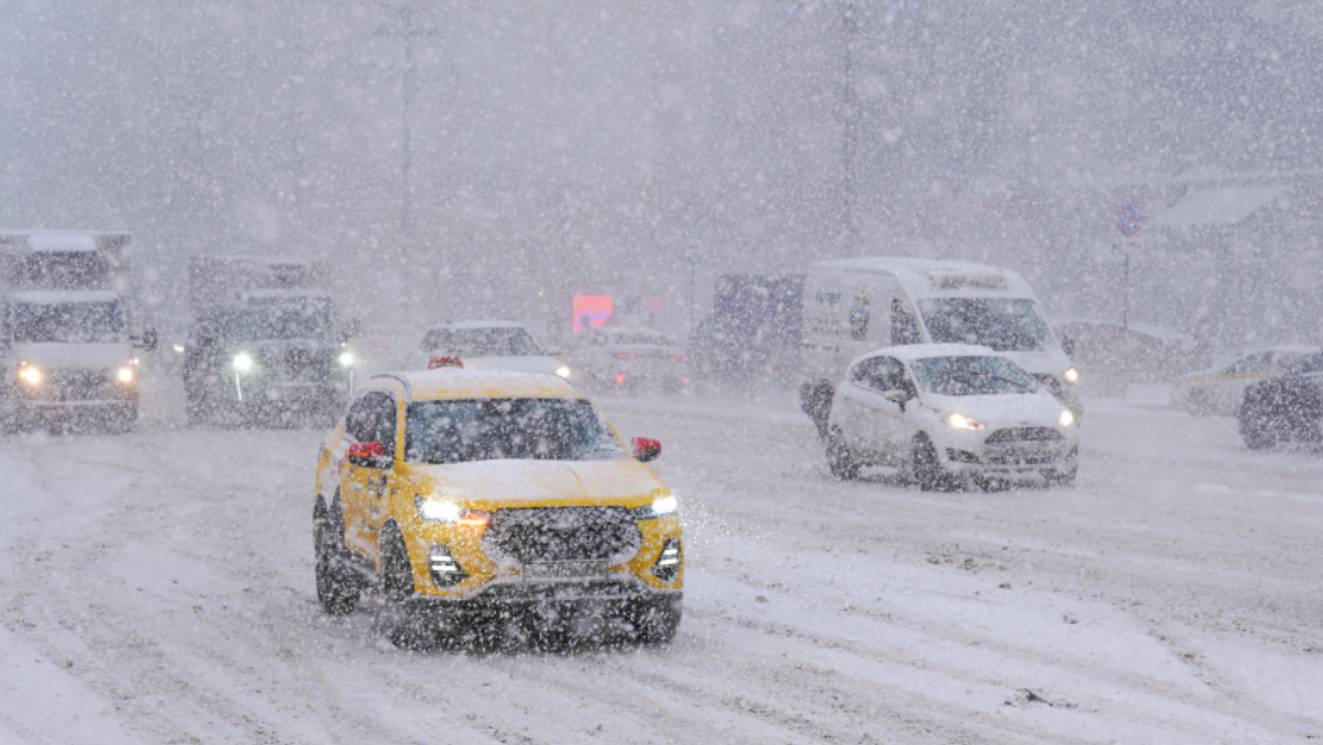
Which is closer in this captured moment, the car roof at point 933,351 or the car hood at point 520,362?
the car roof at point 933,351

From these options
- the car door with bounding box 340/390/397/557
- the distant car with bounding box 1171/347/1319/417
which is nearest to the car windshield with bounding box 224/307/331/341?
the distant car with bounding box 1171/347/1319/417

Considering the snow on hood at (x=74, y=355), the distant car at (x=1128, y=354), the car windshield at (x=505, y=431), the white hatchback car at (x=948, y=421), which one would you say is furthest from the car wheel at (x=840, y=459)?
the distant car at (x=1128, y=354)

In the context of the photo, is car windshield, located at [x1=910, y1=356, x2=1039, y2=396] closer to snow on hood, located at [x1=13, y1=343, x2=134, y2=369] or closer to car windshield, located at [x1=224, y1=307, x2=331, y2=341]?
car windshield, located at [x1=224, y1=307, x2=331, y2=341]

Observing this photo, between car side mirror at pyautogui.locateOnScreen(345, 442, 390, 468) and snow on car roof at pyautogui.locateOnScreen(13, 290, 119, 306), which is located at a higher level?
snow on car roof at pyautogui.locateOnScreen(13, 290, 119, 306)

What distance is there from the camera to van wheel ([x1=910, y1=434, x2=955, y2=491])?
754 inches

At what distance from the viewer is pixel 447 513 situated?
10.2 m

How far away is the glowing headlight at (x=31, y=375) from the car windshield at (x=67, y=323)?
2.27ft

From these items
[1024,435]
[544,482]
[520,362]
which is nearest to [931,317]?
[1024,435]

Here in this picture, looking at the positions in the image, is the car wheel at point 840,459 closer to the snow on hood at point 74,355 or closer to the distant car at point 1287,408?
the distant car at point 1287,408

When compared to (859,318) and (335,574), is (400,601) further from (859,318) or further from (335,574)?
(859,318)

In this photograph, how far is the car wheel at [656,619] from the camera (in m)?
10.4

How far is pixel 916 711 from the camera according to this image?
28.3ft

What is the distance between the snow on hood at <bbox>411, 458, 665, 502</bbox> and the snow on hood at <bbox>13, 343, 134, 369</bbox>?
18522mm

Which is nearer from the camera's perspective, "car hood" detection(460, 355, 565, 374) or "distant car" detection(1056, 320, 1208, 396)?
"car hood" detection(460, 355, 565, 374)
